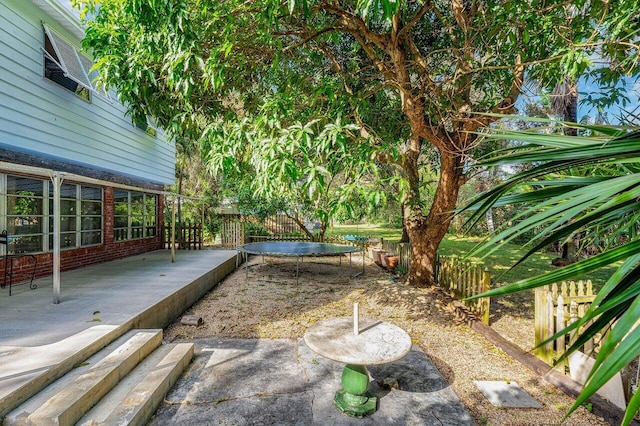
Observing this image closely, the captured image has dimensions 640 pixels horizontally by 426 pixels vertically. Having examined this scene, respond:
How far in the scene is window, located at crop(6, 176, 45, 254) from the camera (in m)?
6.27

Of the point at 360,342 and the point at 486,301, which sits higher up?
the point at 360,342

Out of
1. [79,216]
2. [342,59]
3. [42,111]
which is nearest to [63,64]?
[42,111]

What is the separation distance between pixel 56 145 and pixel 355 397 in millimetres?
7659

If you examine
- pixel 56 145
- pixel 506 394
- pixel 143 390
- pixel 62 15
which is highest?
pixel 62 15

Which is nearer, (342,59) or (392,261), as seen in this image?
(342,59)

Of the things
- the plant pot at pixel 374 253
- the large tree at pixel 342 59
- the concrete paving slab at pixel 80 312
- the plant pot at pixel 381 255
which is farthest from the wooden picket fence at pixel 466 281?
the concrete paving slab at pixel 80 312

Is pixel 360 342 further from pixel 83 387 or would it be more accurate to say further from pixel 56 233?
pixel 56 233

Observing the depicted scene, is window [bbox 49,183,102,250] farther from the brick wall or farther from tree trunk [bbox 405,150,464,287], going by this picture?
tree trunk [bbox 405,150,464,287]

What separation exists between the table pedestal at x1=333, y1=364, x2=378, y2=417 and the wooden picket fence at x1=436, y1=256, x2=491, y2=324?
280 cm

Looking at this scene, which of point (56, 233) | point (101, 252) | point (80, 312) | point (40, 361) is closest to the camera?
point (40, 361)

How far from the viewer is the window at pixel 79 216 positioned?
25.1ft

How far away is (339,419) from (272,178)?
2.64 metres

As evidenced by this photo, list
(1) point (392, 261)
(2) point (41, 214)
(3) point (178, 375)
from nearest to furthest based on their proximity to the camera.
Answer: (3) point (178, 375) < (2) point (41, 214) < (1) point (392, 261)

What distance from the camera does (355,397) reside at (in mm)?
3316
